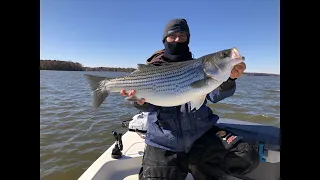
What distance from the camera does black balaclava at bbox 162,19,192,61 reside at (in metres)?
3.64

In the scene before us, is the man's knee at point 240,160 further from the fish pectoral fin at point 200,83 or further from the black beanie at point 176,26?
the black beanie at point 176,26

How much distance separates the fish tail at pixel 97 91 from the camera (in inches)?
139

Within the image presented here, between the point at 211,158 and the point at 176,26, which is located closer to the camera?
the point at 211,158

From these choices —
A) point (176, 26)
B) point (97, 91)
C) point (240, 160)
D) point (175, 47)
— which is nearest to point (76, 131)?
point (97, 91)

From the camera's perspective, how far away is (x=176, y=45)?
12.2 feet

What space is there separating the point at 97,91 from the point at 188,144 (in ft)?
5.07

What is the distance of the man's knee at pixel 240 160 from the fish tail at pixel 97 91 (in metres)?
2.02

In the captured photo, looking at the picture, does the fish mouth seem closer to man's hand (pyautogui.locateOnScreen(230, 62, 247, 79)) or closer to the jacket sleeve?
man's hand (pyautogui.locateOnScreen(230, 62, 247, 79))

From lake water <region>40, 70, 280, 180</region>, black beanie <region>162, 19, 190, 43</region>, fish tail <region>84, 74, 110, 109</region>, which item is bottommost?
lake water <region>40, 70, 280, 180</region>

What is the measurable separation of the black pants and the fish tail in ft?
3.33

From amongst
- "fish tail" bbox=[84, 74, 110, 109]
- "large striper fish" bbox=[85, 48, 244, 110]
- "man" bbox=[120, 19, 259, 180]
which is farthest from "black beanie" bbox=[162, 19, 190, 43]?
"fish tail" bbox=[84, 74, 110, 109]

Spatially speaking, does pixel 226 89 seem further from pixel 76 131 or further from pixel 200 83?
pixel 76 131

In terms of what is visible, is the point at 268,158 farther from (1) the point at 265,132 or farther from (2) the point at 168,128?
(2) the point at 168,128
